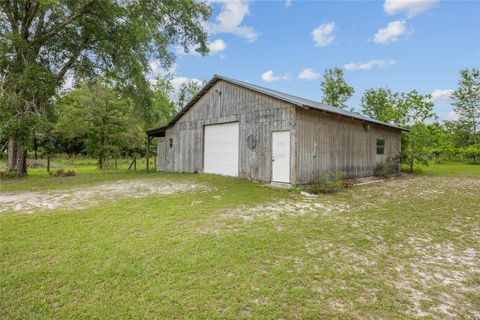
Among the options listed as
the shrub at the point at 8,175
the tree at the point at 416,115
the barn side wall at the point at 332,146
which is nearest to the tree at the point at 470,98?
the tree at the point at 416,115

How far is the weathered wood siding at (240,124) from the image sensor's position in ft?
31.6

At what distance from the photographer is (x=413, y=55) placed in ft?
51.0

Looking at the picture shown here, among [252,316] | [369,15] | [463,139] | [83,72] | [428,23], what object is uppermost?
[369,15]

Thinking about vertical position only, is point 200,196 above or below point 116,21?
below

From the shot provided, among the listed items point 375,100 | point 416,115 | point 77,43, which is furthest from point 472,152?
point 77,43

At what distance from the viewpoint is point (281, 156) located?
366 inches

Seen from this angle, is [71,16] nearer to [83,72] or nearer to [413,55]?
[83,72]

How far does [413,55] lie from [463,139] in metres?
23.4

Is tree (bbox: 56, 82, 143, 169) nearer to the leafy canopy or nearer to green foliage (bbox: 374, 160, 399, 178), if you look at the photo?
the leafy canopy

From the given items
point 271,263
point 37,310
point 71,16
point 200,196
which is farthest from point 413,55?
point 37,310

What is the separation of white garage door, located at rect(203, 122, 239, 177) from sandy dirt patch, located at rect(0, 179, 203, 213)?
241 cm

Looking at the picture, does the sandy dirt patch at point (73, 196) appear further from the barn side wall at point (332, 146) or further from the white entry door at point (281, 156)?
the barn side wall at point (332, 146)

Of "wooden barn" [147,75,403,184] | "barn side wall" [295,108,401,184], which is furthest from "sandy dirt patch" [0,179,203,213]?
"barn side wall" [295,108,401,184]

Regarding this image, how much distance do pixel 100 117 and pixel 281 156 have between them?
50.9 ft
